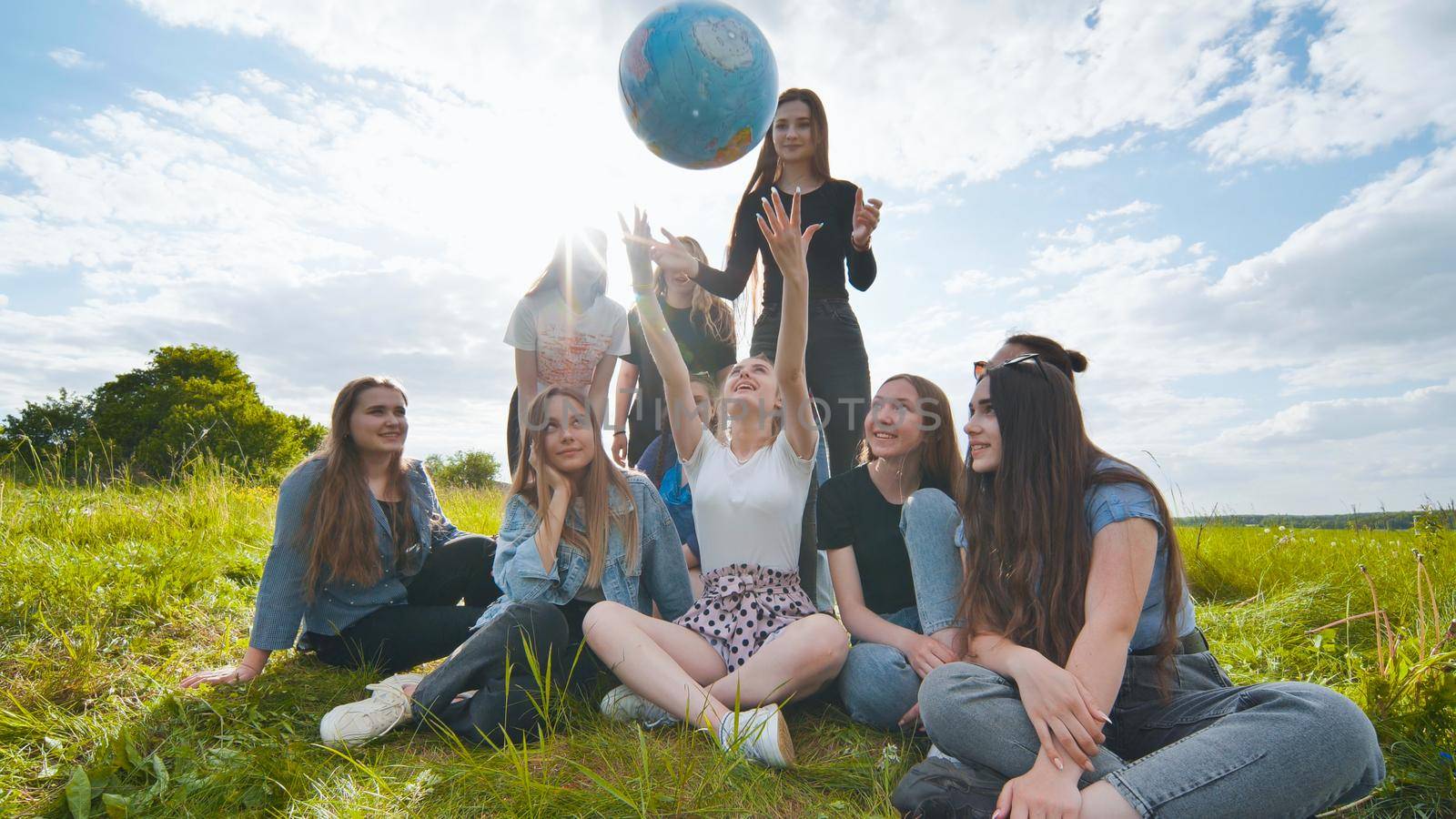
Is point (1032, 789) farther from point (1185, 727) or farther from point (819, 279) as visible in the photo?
point (819, 279)

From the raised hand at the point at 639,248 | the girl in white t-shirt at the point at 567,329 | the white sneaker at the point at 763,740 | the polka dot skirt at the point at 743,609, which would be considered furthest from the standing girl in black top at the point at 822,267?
the white sneaker at the point at 763,740

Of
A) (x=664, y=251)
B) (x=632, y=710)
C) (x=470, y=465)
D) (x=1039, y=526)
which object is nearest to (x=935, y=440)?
(x=1039, y=526)

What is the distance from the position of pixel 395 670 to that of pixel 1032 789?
3.20 metres

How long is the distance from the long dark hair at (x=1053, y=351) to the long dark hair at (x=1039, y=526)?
0.54m

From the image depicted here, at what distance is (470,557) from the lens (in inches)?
175

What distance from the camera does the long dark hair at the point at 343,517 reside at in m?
3.87

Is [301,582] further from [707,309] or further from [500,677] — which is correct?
[707,309]

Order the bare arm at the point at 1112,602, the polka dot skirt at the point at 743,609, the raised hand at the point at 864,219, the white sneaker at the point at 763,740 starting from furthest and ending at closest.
A: 1. the raised hand at the point at 864,219
2. the polka dot skirt at the point at 743,609
3. the white sneaker at the point at 763,740
4. the bare arm at the point at 1112,602

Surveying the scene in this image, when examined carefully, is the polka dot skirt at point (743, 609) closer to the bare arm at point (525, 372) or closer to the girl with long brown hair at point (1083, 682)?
the girl with long brown hair at point (1083, 682)

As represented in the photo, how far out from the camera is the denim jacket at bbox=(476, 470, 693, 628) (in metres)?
3.69

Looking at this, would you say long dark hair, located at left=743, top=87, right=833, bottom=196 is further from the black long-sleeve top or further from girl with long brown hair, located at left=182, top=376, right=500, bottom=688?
girl with long brown hair, located at left=182, top=376, right=500, bottom=688

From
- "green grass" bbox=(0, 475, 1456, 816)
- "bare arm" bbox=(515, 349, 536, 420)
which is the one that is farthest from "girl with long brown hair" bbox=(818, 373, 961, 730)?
"bare arm" bbox=(515, 349, 536, 420)

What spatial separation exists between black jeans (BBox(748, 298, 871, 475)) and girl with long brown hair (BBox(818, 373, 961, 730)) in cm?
80

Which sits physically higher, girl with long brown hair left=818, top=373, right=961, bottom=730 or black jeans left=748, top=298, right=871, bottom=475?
black jeans left=748, top=298, right=871, bottom=475
